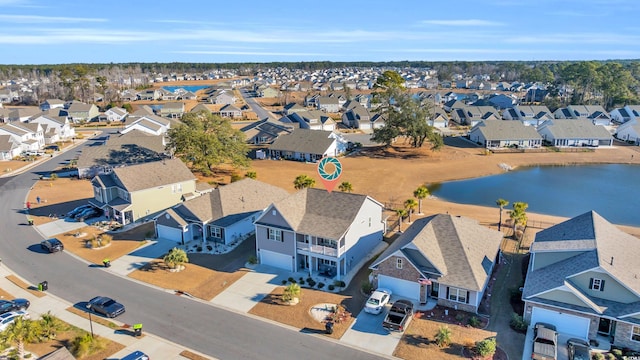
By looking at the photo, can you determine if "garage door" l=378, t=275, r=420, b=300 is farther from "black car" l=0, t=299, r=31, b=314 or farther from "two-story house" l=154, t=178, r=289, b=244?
"black car" l=0, t=299, r=31, b=314

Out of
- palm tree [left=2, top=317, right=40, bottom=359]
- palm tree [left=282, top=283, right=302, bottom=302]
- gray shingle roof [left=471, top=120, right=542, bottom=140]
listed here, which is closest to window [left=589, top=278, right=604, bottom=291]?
palm tree [left=282, top=283, right=302, bottom=302]

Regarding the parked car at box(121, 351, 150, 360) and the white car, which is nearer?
the parked car at box(121, 351, 150, 360)

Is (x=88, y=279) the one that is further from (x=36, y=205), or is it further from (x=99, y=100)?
(x=99, y=100)

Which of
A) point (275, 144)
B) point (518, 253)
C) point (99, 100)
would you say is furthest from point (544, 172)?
point (99, 100)

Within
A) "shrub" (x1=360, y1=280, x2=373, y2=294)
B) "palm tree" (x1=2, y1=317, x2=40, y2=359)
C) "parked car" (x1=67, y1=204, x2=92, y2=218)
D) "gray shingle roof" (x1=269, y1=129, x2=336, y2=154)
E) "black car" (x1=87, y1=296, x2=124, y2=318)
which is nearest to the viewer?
"palm tree" (x1=2, y1=317, x2=40, y2=359)

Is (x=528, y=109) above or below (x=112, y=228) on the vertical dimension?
above

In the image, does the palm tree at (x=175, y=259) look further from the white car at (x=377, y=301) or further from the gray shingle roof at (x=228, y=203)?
the white car at (x=377, y=301)
